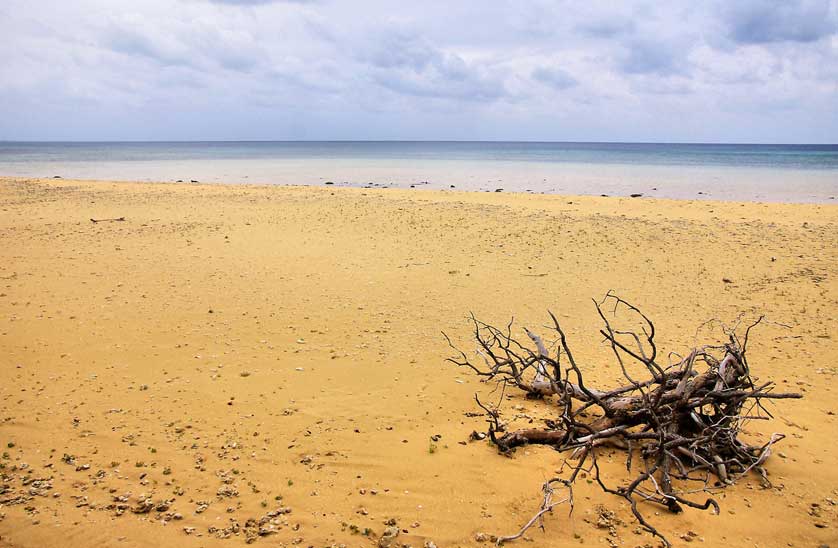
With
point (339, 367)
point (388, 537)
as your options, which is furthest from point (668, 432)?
point (339, 367)

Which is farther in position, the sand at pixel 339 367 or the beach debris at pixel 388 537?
the sand at pixel 339 367

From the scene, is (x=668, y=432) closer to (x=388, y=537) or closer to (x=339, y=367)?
(x=388, y=537)

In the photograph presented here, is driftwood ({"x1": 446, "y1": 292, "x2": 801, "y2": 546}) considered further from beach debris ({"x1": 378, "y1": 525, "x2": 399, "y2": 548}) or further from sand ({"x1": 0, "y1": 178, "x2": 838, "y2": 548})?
beach debris ({"x1": 378, "y1": 525, "x2": 399, "y2": 548})

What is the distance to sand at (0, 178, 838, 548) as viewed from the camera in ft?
11.8

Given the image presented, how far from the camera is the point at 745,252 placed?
10891 mm

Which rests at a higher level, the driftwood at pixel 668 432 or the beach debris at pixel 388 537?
the driftwood at pixel 668 432

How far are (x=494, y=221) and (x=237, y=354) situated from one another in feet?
30.1

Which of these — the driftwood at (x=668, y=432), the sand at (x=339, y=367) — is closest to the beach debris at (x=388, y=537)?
the sand at (x=339, y=367)

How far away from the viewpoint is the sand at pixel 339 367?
11.8 ft

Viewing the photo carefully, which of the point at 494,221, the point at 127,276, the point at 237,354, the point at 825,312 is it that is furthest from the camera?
the point at 494,221

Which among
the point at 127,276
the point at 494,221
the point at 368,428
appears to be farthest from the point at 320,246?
the point at 368,428

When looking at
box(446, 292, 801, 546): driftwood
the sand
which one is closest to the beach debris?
the sand

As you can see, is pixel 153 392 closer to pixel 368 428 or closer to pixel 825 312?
pixel 368 428

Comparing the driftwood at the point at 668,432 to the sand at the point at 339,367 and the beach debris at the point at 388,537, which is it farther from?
the beach debris at the point at 388,537
